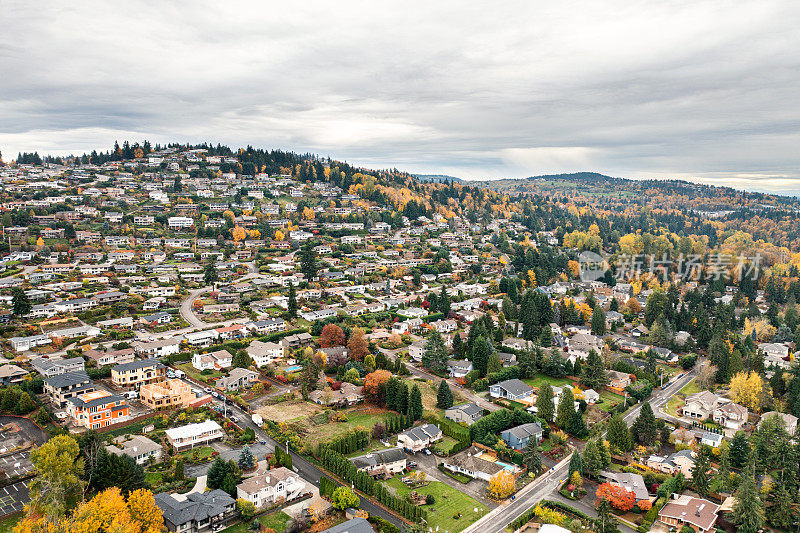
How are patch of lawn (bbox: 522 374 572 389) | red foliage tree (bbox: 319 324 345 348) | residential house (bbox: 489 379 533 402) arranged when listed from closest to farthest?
residential house (bbox: 489 379 533 402) → patch of lawn (bbox: 522 374 572 389) → red foliage tree (bbox: 319 324 345 348)

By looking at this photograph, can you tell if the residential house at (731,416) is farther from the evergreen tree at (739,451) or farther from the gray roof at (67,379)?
the gray roof at (67,379)

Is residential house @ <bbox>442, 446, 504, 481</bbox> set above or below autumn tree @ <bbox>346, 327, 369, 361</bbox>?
below

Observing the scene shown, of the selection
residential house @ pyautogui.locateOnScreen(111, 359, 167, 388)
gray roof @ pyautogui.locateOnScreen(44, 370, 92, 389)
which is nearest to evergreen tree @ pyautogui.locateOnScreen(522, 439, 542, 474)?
residential house @ pyautogui.locateOnScreen(111, 359, 167, 388)

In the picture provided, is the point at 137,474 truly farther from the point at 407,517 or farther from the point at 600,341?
the point at 600,341

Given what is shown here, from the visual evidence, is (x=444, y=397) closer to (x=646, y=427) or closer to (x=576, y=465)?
(x=576, y=465)

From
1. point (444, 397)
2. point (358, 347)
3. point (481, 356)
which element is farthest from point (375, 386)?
point (481, 356)

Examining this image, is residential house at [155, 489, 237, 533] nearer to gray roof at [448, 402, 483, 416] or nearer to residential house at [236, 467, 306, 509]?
residential house at [236, 467, 306, 509]
